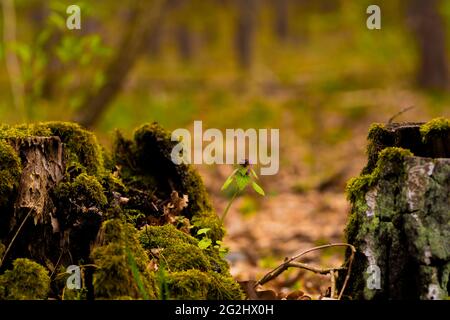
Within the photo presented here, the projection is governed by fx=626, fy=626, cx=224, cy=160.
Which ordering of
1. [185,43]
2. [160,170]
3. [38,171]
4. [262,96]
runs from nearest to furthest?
[38,171]
[160,170]
[262,96]
[185,43]

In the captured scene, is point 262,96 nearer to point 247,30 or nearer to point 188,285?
point 247,30

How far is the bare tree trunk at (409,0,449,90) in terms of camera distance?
612 inches

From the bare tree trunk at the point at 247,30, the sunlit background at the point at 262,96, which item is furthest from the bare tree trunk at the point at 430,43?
the bare tree trunk at the point at 247,30

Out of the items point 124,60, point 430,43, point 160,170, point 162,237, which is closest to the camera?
point 162,237

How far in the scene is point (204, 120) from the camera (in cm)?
1470

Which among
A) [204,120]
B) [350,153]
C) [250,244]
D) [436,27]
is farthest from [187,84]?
[250,244]

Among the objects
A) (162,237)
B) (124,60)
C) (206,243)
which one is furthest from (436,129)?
(124,60)

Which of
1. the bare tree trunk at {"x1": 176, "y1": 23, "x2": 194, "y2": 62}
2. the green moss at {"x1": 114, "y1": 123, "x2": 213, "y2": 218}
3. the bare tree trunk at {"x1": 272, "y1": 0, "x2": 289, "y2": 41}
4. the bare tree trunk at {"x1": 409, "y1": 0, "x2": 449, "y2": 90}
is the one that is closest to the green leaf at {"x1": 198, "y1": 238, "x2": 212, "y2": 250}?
the green moss at {"x1": 114, "y1": 123, "x2": 213, "y2": 218}

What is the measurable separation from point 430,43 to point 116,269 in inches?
590

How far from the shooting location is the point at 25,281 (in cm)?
246
